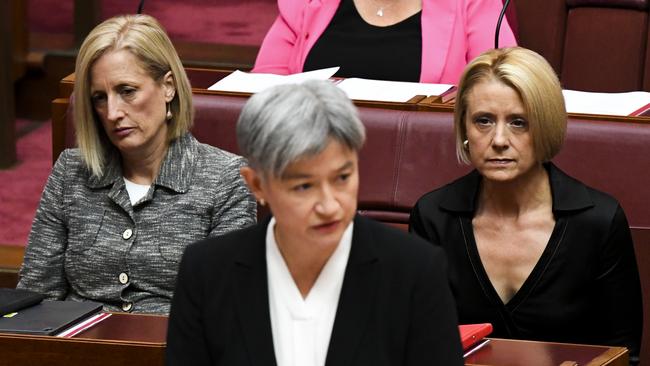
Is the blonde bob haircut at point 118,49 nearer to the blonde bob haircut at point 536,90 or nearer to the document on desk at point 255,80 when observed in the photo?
the document on desk at point 255,80

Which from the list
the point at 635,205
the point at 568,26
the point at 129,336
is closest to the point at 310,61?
the point at 568,26

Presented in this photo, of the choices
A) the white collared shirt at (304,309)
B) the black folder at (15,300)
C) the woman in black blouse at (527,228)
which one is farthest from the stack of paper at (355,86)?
the white collared shirt at (304,309)

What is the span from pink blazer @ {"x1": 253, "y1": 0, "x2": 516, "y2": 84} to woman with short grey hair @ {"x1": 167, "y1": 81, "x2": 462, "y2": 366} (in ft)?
2.41

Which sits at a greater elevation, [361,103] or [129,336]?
[361,103]

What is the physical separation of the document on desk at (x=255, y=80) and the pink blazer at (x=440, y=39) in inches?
4.3

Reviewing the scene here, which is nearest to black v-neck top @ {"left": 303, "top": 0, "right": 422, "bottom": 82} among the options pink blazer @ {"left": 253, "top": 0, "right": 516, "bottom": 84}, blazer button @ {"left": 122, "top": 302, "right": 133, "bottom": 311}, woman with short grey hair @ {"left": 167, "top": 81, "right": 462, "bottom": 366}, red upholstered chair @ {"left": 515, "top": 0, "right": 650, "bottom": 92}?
pink blazer @ {"left": 253, "top": 0, "right": 516, "bottom": 84}

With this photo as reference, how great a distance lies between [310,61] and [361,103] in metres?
0.26

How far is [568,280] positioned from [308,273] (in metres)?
0.36

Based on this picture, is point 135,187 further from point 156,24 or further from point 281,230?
point 281,230

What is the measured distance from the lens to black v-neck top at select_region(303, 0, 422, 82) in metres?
1.50

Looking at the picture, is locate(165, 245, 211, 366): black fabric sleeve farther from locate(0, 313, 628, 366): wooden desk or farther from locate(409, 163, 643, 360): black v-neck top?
locate(409, 163, 643, 360): black v-neck top

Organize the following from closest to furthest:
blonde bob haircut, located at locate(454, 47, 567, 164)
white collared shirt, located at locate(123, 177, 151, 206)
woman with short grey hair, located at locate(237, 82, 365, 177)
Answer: woman with short grey hair, located at locate(237, 82, 365, 177) < blonde bob haircut, located at locate(454, 47, 567, 164) < white collared shirt, located at locate(123, 177, 151, 206)

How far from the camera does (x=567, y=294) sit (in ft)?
Answer: 3.52

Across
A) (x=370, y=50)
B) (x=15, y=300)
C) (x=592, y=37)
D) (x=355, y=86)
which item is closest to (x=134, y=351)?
(x=15, y=300)
